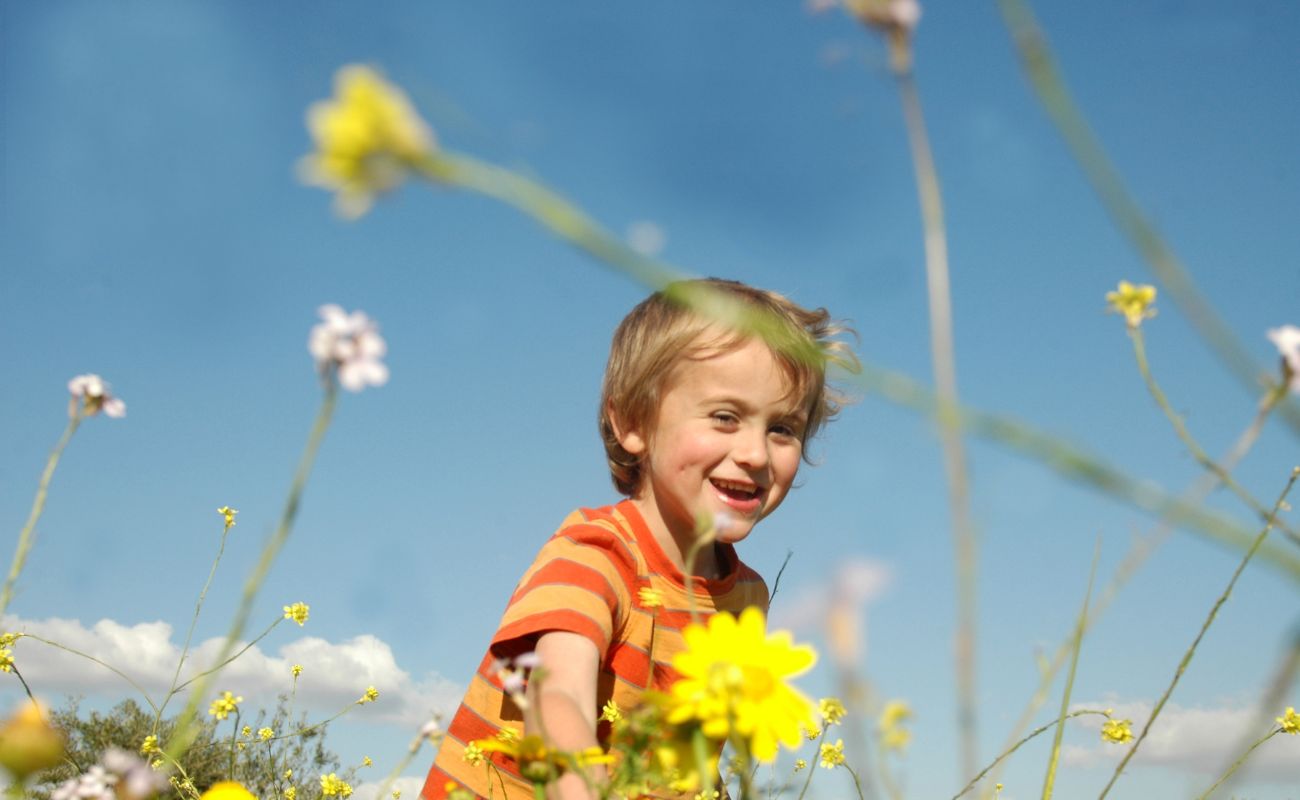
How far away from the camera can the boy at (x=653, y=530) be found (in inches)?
103

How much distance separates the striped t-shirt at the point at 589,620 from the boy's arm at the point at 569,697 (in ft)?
0.13

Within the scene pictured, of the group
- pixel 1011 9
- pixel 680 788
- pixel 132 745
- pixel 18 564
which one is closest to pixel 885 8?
pixel 1011 9

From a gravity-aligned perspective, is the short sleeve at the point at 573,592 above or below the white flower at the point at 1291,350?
above

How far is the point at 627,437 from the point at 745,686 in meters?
2.98

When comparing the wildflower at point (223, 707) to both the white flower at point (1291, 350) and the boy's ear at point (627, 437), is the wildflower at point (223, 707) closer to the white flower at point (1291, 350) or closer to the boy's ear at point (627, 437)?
the boy's ear at point (627, 437)

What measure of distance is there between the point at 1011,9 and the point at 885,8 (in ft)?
0.35

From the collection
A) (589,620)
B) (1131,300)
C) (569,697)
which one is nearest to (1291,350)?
(1131,300)

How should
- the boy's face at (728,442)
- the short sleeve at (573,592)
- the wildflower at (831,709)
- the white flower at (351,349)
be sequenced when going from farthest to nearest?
the boy's face at (728,442) → the short sleeve at (573,592) → the wildflower at (831,709) → the white flower at (351,349)

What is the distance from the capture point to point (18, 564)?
1303 millimetres

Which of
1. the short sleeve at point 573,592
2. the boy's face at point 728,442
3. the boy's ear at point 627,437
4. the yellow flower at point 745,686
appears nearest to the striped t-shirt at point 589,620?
the short sleeve at point 573,592

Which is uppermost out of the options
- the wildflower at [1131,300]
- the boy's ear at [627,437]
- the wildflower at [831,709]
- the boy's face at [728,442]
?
the boy's ear at [627,437]

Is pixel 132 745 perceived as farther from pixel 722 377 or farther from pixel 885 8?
pixel 885 8

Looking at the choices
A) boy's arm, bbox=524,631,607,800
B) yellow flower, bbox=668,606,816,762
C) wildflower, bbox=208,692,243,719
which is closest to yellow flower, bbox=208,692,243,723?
wildflower, bbox=208,692,243,719

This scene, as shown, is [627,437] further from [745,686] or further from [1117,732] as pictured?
[745,686]
